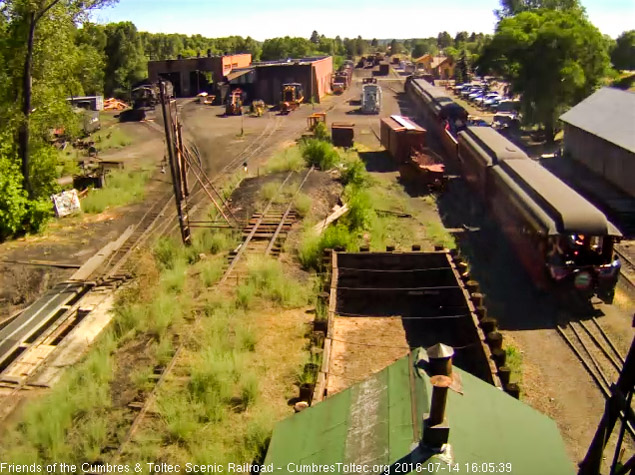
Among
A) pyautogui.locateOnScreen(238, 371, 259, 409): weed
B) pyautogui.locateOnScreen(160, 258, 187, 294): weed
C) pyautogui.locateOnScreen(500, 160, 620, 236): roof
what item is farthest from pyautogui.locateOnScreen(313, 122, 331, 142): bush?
pyautogui.locateOnScreen(238, 371, 259, 409): weed

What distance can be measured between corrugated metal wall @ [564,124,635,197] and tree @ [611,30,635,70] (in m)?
40.4

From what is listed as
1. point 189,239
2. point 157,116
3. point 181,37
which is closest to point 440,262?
point 189,239

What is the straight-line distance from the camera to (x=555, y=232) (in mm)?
12367

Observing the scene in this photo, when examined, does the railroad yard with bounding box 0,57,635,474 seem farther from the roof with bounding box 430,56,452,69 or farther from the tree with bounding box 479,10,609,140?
the roof with bounding box 430,56,452,69

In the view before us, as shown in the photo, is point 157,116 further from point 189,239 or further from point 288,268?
point 288,268

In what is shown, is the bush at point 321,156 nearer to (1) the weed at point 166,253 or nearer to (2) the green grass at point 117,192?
(2) the green grass at point 117,192

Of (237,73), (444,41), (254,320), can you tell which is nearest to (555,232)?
(254,320)

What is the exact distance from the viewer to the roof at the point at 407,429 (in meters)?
4.32

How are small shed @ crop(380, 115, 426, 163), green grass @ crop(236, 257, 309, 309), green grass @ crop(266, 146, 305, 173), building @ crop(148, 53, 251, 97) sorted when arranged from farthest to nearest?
1. building @ crop(148, 53, 251, 97)
2. small shed @ crop(380, 115, 426, 163)
3. green grass @ crop(266, 146, 305, 173)
4. green grass @ crop(236, 257, 309, 309)

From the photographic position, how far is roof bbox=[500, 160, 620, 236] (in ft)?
40.6

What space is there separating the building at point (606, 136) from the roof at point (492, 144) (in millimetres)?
3754

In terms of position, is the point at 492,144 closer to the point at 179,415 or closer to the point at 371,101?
the point at 179,415

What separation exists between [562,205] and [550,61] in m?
17.5

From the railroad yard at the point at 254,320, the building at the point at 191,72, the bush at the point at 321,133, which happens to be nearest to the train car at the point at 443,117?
the bush at the point at 321,133
